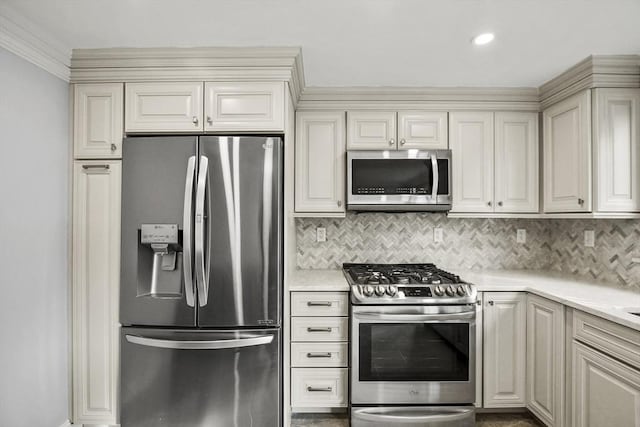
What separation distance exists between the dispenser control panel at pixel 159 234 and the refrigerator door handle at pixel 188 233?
66mm

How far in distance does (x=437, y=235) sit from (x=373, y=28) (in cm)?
175

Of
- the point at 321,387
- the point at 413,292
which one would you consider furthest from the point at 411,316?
the point at 321,387

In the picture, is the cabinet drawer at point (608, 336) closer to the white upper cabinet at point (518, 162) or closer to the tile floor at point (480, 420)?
the tile floor at point (480, 420)

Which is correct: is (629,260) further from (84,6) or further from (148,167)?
(84,6)

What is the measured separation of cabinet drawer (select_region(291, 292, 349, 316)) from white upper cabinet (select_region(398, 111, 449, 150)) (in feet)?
4.02

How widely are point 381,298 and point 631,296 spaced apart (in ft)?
4.55

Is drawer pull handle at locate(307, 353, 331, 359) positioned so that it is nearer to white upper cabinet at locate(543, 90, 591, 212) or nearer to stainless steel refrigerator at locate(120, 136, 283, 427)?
stainless steel refrigerator at locate(120, 136, 283, 427)

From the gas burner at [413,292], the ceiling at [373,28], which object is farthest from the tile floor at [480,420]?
the ceiling at [373,28]

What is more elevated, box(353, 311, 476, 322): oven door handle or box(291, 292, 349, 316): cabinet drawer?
box(291, 292, 349, 316): cabinet drawer

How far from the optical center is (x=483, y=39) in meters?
1.93

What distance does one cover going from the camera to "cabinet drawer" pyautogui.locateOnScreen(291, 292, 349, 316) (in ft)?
7.46

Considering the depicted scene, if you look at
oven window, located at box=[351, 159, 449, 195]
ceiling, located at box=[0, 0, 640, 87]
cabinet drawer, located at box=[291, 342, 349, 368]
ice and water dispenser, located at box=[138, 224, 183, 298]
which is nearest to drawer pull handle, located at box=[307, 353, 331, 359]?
cabinet drawer, located at box=[291, 342, 349, 368]

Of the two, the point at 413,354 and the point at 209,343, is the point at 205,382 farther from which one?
the point at 413,354

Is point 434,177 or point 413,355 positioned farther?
point 434,177
